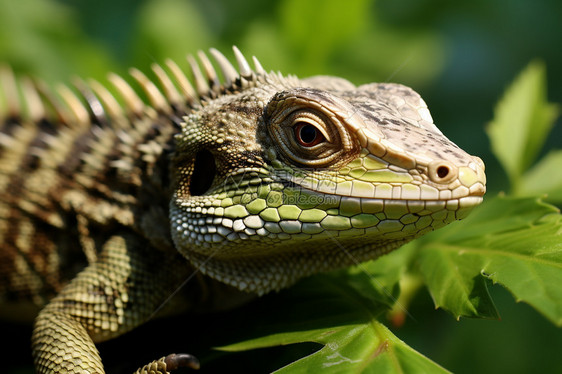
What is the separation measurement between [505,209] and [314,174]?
1629 mm

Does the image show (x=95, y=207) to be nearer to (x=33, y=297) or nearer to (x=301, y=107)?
(x=33, y=297)

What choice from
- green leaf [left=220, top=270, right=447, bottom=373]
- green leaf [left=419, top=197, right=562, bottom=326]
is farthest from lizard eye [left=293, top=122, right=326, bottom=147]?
green leaf [left=419, top=197, right=562, bottom=326]

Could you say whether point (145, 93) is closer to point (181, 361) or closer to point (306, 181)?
point (306, 181)

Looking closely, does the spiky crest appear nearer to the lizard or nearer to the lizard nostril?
the lizard

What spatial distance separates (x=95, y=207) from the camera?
4.84 meters

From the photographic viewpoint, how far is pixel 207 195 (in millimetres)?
4051

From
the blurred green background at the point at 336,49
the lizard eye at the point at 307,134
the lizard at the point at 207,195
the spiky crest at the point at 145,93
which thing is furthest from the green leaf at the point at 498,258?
the spiky crest at the point at 145,93

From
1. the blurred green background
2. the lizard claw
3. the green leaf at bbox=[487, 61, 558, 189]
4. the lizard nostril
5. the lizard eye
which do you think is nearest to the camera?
the lizard nostril

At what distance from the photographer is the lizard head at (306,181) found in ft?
11.4

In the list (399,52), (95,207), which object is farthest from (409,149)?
(399,52)

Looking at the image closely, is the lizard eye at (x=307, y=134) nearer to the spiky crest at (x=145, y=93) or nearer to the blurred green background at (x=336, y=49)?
the spiky crest at (x=145, y=93)

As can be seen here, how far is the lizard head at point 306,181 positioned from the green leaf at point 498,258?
1.31ft

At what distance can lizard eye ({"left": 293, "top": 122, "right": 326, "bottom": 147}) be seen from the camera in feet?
12.2

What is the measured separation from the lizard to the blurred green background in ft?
4.78
